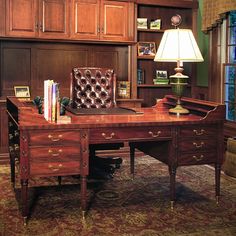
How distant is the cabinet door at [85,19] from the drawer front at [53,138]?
2.53 m

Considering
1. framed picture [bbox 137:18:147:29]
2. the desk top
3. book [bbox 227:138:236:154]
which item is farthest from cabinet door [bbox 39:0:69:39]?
book [bbox 227:138:236:154]

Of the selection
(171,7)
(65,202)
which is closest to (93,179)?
(65,202)

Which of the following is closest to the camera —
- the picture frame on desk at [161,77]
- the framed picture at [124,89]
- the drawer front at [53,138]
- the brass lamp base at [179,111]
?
the drawer front at [53,138]

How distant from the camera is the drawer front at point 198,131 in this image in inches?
136

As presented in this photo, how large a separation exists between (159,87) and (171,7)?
1.14m

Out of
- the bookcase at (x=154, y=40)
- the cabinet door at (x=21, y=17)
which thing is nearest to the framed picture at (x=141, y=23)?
the bookcase at (x=154, y=40)

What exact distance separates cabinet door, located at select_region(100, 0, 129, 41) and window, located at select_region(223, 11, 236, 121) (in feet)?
4.25

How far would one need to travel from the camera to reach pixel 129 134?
3314mm

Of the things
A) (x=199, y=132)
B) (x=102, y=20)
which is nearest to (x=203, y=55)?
(x=102, y=20)

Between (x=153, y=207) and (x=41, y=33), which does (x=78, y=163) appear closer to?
(x=153, y=207)

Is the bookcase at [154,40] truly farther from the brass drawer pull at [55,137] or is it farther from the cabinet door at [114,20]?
the brass drawer pull at [55,137]

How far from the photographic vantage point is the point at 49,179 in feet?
14.3

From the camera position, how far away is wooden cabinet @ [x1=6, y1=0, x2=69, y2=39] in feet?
16.9

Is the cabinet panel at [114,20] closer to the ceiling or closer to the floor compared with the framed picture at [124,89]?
closer to the ceiling
